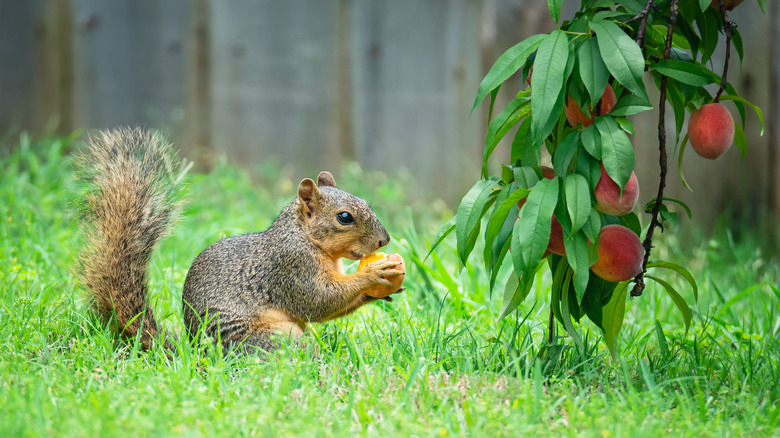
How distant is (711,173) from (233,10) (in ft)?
10.5

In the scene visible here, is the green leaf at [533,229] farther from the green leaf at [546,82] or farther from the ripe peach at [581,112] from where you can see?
the ripe peach at [581,112]

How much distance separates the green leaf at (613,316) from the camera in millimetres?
2193

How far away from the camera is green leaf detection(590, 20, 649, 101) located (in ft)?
5.69

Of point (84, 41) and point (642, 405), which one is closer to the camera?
point (642, 405)

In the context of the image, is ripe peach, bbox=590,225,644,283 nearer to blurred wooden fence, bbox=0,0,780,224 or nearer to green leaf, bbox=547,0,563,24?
green leaf, bbox=547,0,563,24

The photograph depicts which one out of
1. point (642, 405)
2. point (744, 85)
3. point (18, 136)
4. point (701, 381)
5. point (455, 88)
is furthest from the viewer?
point (455, 88)

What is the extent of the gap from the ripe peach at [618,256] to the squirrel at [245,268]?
27.2 inches

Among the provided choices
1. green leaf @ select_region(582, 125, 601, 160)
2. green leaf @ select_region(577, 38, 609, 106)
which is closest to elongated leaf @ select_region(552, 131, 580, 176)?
green leaf @ select_region(582, 125, 601, 160)

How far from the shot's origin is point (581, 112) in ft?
6.40

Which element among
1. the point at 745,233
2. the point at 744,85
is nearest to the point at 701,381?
the point at 745,233

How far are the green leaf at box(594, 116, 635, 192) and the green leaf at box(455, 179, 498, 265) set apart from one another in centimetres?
31

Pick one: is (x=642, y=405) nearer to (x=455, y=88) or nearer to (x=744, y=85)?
(x=744, y=85)

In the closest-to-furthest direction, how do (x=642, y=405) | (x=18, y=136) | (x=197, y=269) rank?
(x=642, y=405)
(x=197, y=269)
(x=18, y=136)

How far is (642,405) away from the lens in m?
1.91
